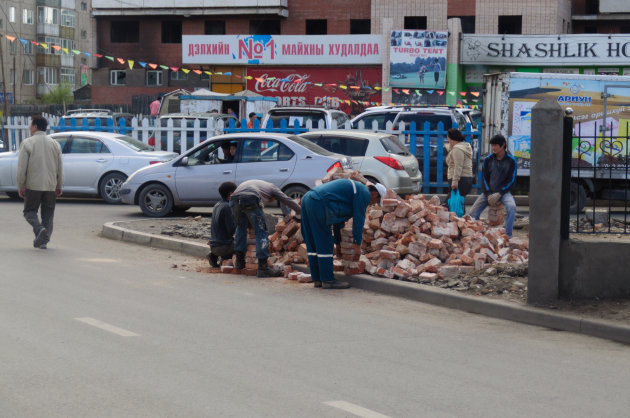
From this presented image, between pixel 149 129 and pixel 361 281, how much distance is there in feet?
45.0

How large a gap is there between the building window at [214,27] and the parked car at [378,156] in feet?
116

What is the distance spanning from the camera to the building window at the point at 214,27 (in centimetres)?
5203

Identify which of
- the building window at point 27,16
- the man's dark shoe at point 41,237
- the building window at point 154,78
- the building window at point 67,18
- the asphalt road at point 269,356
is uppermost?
the building window at point 67,18

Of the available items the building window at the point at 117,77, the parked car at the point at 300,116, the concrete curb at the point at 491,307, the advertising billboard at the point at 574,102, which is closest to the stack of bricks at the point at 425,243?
the concrete curb at the point at 491,307

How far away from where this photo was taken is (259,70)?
1802 inches

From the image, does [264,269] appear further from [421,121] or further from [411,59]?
[411,59]

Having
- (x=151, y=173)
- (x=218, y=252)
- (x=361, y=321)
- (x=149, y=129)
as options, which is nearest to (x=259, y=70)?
(x=149, y=129)

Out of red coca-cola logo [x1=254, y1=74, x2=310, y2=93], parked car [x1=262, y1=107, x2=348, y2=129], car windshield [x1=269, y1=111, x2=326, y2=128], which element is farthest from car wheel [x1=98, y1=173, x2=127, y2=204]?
red coca-cola logo [x1=254, y1=74, x2=310, y2=93]

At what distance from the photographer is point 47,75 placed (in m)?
89.6

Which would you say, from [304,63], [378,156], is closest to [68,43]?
[304,63]

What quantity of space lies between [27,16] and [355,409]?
86967 mm

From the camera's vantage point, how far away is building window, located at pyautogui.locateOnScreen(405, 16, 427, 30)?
155ft

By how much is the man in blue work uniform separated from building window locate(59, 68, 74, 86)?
8599cm

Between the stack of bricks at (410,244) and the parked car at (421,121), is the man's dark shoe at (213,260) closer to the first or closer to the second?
the stack of bricks at (410,244)
